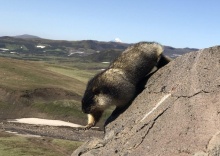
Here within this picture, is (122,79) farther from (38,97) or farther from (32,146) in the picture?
(38,97)

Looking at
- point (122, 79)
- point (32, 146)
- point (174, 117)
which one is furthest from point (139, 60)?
point (32, 146)

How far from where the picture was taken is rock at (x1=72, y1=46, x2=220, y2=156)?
1075 cm

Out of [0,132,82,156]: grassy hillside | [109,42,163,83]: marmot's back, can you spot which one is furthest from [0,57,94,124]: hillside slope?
[109,42,163,83]: marmot's back

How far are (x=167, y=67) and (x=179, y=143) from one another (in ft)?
16.4

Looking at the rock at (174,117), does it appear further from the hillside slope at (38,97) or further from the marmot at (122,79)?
the hillside slope at (38,97)

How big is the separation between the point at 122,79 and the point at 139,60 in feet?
3.93

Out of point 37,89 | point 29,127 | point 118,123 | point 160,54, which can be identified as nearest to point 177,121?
point 118,123

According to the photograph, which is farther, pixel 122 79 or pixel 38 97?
pixel 38 97

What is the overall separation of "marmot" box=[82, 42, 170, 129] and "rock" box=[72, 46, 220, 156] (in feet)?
1.96

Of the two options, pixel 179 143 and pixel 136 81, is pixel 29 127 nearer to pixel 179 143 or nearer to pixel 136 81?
pixel 136 81

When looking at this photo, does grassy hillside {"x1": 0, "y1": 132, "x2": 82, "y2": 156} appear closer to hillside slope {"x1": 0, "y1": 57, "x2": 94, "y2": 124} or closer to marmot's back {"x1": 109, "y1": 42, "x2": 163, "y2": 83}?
hillside slope {"x1": 0, "y1": 57, "x2": 94, "y2": 124}

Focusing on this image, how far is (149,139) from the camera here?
12016mm

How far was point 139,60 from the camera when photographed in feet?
52.5

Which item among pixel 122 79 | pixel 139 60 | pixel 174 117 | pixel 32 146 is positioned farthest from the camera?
pixel 32 146
